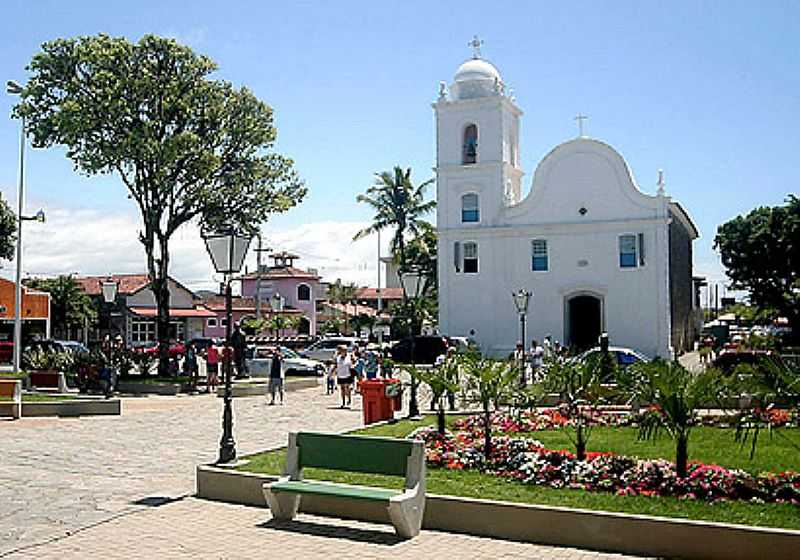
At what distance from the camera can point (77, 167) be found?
29250mm

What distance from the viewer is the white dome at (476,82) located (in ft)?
148

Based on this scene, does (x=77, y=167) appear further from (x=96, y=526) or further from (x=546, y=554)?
(x=546, y=554)

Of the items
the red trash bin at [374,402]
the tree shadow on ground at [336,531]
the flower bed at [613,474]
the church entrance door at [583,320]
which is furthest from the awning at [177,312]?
the tree shadow on ground at [336,531]

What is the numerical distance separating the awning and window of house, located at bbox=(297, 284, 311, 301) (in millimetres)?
12315

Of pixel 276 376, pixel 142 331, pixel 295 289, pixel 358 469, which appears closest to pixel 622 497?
pixel 358 469

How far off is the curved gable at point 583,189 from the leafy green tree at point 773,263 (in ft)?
49.3

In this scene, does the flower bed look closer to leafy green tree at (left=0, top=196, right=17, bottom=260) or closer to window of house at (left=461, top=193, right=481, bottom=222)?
window of house at (left=461, top=193, right=481, bottom=222)

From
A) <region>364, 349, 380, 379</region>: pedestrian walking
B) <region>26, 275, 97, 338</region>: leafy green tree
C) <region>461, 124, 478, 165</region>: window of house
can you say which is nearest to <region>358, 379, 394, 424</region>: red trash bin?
<region>364, 349, 380, 379</region>: pedestrian walking

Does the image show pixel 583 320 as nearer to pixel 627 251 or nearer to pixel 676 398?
pixel 627 251

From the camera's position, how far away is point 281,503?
30.1 feet

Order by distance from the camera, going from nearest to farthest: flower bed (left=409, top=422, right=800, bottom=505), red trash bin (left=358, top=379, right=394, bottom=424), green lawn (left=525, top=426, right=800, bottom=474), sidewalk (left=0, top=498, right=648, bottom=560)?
sidewalk (left=0, top=498, right=648, bottom=560), flower bed (left=409, top=422, right=800, bottom=505), green lawn (left=525, top=426, right=800, bottom=474), red trash bin (left=358, top=379, right=394, bottom=424)

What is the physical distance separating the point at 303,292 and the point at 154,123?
162 feet

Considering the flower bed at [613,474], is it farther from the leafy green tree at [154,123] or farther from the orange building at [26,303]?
the orange building at [26,303]

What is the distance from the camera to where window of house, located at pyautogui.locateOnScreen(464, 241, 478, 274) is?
45.3m
